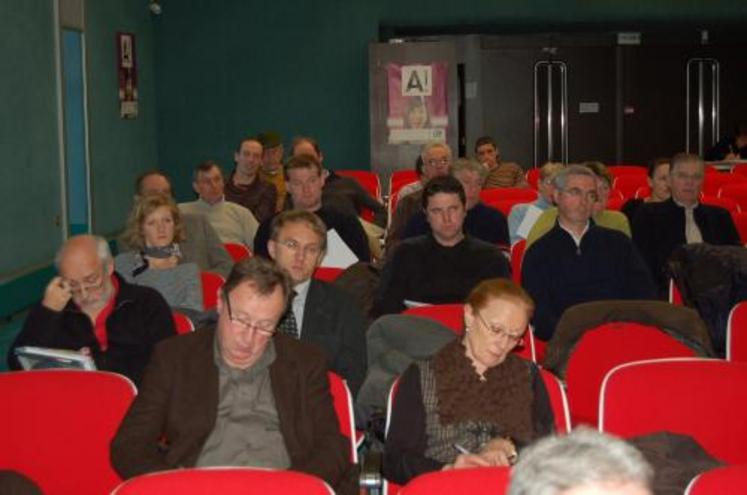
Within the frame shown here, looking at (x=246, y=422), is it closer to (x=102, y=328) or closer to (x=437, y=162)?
(x=102, y=328)

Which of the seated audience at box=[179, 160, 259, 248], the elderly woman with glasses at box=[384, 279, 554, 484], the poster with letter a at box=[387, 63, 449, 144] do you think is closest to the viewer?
the elderly woman with glasses at box=[384, 279, 554, 484]

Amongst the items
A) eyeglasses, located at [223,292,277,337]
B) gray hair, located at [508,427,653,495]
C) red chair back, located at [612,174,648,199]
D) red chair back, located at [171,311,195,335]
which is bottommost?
red chair back, located at [171,311,195,335]

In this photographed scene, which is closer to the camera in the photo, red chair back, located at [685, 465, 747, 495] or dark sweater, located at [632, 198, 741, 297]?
red chair back, located at [685, 465, 747, 495]

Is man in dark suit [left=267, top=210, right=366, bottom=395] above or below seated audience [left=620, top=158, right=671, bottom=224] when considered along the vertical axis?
below

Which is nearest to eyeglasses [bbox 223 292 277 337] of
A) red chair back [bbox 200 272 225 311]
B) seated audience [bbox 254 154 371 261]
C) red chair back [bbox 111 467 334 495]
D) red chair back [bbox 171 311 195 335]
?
red chair back [bbox 111 467 334 495]

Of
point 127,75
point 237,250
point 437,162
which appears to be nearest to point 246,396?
point 237,250

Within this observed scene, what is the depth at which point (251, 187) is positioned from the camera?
9.95 metres

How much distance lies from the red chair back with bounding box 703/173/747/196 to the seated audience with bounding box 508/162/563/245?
10.2 feet

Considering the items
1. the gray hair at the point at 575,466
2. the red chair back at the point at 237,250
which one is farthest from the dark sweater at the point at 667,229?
the gray hair at the point at 575,466

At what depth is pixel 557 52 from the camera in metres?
15.7

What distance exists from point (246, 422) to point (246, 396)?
0.27 ft

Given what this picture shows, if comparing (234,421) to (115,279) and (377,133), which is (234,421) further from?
(377,133)

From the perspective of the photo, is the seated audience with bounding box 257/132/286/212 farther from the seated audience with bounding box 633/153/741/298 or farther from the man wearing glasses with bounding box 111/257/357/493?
the man wearing glasses with bounding box 111/257/357/493

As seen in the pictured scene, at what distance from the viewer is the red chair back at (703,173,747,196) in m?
11.1
